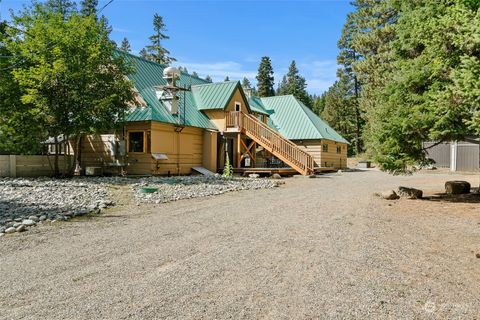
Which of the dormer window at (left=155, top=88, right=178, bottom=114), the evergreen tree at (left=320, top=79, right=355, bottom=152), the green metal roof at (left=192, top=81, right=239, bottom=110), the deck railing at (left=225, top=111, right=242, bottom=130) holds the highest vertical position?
the evergreen tree at (left=320, top=79, right=355, bottom=152)

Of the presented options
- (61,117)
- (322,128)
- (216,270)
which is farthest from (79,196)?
(322,128)

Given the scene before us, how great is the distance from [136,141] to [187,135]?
2.96m

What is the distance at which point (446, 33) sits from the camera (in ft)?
27.0

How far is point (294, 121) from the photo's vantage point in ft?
91.8

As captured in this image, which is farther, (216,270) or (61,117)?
(61,117)

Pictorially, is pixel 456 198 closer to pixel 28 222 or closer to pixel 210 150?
pixel 28 222

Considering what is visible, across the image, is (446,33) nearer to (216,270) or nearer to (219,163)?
(216,270)

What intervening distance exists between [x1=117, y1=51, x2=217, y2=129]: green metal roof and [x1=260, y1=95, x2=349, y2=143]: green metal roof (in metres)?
8.38

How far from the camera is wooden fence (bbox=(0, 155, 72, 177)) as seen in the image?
48.8 ft

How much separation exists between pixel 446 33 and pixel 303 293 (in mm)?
7570

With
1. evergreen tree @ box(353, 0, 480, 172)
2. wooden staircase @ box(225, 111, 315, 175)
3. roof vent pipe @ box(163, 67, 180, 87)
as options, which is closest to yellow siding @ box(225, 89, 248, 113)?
wooden staircase @ box(225, 111, 315, 175)

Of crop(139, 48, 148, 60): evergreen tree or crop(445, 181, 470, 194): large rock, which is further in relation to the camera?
crop(139, 48, 148, 60): evergreen tree

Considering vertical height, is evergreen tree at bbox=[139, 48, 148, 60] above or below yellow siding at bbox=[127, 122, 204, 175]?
above

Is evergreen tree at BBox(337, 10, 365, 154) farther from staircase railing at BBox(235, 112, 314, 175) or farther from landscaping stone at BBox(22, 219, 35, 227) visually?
landscaping stone at BBox(22, 219, 35, 227)
